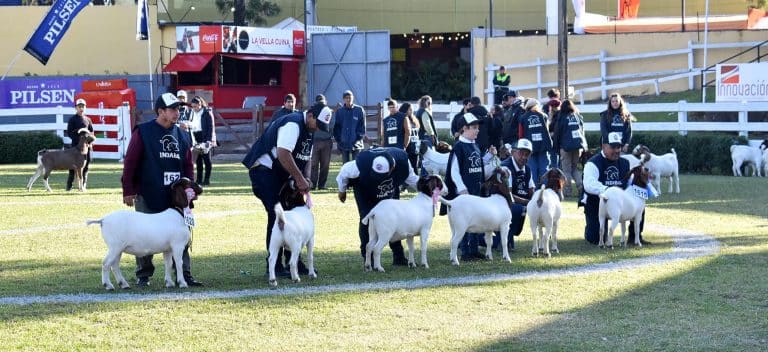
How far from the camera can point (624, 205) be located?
1352 centimetres

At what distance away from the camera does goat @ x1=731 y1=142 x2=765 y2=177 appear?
25.5 metres

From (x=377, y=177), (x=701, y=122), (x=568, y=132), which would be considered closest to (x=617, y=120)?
(x=568, y=132)

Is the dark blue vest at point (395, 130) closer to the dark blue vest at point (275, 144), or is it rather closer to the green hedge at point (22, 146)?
the dark blue vest at point (275, 144)

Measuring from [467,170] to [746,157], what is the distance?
1474cm

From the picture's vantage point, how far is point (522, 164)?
1380cm

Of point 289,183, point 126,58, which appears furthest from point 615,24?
point 289,183

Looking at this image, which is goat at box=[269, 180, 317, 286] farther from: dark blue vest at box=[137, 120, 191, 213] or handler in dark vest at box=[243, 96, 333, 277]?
dark blue vest at box=[137, 120, 191, 213]

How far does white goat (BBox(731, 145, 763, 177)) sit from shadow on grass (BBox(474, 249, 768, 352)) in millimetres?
14682

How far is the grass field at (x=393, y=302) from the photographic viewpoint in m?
8.51

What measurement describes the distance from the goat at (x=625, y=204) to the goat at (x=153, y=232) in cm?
509

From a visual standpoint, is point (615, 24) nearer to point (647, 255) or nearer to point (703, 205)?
point (703, 205)

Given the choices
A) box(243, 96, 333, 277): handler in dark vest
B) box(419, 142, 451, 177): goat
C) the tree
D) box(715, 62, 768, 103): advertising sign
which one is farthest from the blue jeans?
the tree

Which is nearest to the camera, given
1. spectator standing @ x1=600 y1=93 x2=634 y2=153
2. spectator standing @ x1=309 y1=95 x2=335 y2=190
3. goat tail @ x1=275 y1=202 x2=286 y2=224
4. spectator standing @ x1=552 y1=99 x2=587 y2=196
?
goat tail @ x1=275 y1=202 x2=286 y2=224

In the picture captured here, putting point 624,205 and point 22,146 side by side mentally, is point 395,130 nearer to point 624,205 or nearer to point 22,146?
point 624,205
